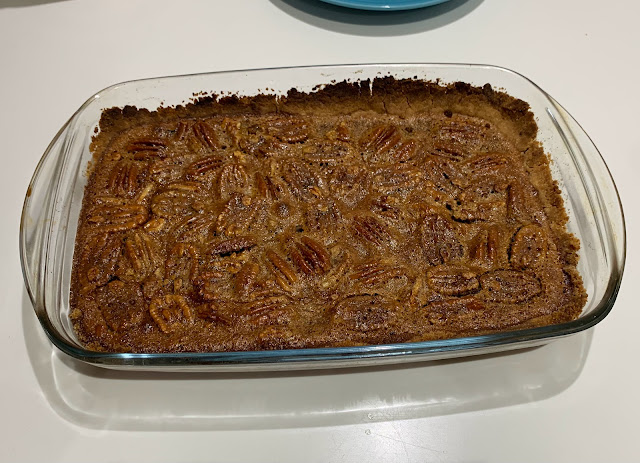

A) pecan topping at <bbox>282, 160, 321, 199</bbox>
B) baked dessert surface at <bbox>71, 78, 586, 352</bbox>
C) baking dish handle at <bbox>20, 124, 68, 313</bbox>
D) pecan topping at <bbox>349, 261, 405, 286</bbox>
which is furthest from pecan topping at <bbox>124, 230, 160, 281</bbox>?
pecan topping at <bbox>349, 261, 405, 286</bbox>

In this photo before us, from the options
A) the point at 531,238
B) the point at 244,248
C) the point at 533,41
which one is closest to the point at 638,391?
the point at 531,238

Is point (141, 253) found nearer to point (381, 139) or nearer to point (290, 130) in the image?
point (290, 130)

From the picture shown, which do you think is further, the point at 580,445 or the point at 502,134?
the point at 502,134

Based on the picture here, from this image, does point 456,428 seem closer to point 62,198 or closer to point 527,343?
point 527,343

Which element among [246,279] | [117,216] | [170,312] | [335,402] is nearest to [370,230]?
[246,279]

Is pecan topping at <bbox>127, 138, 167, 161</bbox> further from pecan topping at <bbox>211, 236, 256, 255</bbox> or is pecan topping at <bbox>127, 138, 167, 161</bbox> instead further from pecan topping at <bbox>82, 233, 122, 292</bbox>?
pecan topping at <bbox>211, 236, 256, 255</bbox>
